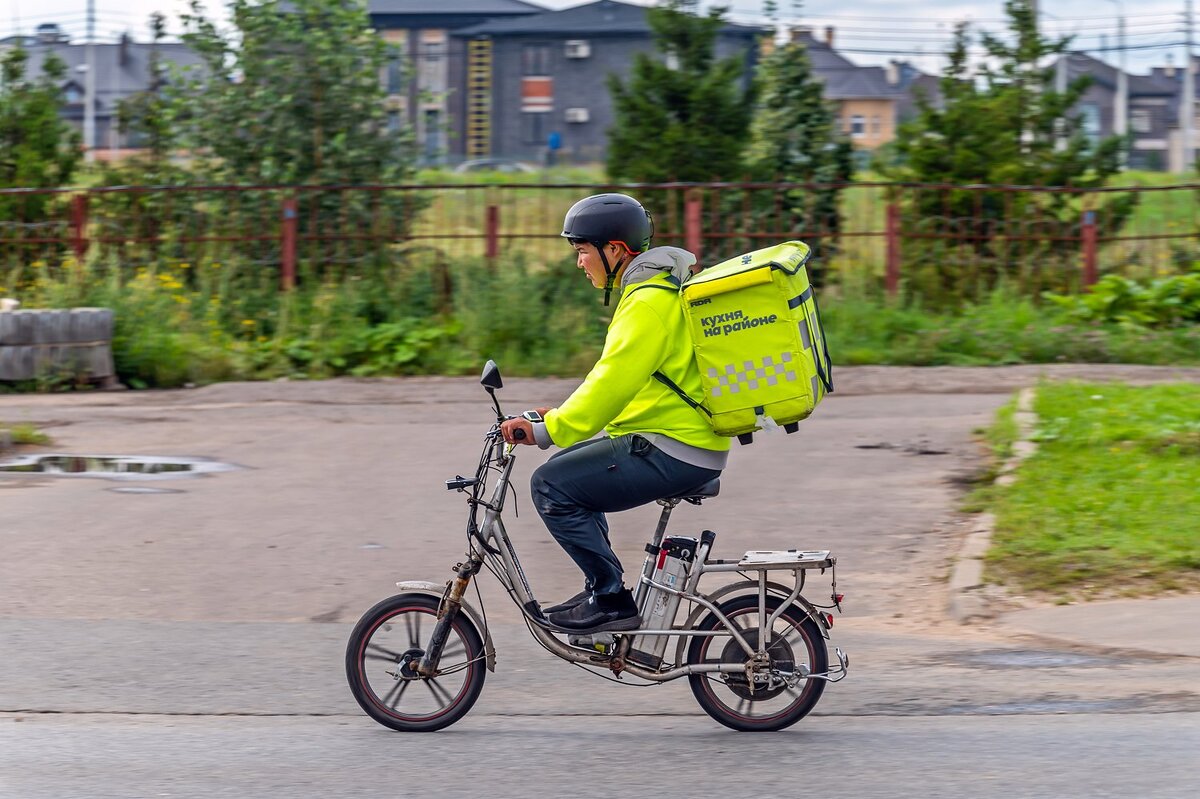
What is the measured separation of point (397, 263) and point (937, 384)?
6.25 m

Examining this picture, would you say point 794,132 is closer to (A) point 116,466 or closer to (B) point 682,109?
(B) point 682,109

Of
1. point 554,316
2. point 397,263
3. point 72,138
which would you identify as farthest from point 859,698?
point 72,138

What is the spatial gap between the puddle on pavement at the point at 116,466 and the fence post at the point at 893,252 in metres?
8.53

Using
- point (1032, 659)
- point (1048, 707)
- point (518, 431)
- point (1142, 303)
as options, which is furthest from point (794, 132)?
point (518, 431)

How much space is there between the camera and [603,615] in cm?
512

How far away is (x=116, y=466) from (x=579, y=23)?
73025mm

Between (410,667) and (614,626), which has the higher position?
(614,626)

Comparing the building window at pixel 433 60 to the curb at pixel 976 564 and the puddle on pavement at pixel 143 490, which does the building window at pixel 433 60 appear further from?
the curb at pixel 976 564

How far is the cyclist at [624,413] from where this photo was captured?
4852 mm

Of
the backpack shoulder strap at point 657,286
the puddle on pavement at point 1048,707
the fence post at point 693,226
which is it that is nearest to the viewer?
the backpack shoulder strap at point 657,286

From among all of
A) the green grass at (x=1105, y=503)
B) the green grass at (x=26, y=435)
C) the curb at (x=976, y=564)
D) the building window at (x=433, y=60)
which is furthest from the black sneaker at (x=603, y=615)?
the building window at (x=433, y=60)

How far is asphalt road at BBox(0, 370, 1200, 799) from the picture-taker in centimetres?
476

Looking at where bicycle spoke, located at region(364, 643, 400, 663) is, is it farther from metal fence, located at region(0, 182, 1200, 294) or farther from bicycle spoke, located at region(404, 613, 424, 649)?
metal fence, located at region(0, 182, 1200, 294)

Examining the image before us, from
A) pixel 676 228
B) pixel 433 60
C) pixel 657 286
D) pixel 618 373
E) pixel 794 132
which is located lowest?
pixel 618 373
